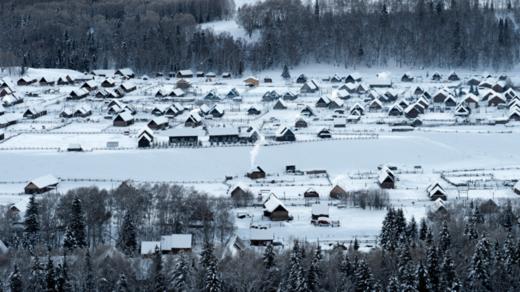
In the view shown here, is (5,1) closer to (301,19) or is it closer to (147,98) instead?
(301,19)

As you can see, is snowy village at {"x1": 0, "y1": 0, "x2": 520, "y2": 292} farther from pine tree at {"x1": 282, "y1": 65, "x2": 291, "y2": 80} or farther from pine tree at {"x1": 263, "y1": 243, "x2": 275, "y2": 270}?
pine tree at {"x1": 282, "y1": 65, "x2": 291, "y2": 80}

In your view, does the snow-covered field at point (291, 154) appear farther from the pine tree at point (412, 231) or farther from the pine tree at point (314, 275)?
the pine tree at point (314, 275)

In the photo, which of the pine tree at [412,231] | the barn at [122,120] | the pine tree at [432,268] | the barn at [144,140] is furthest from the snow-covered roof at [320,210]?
the barn at [122,120]

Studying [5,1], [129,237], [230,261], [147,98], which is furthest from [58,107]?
[5,1]

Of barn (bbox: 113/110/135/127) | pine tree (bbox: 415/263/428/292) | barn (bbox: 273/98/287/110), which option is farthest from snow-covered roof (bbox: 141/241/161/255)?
barn (bbox: 273/98/287/110)

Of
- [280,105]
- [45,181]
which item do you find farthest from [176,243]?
[280,105]
